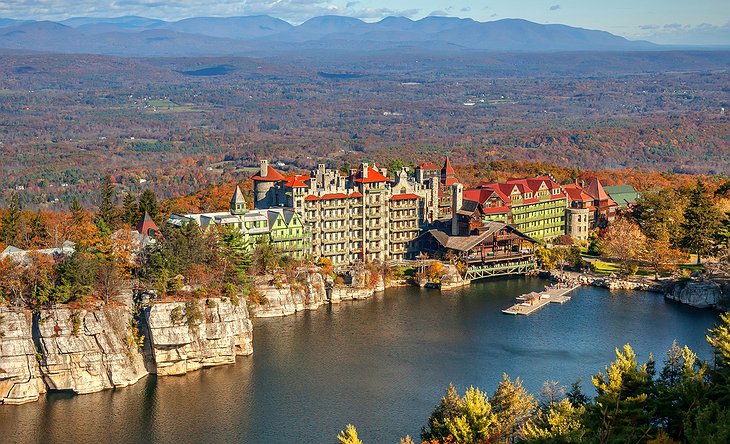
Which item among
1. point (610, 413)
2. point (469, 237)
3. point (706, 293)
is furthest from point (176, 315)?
point (706, 293)

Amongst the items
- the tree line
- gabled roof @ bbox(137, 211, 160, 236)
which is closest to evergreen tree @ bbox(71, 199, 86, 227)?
gabled roof @ bbox(137, 211, 160, 236)

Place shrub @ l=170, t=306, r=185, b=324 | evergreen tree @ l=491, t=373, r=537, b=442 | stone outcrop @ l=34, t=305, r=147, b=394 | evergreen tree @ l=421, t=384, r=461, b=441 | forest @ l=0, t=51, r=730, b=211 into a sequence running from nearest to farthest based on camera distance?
evergreen tree @ l=421, t=384, r=461, b=441 → evergreen tree @ l=491, t=373, r=537, b=442 → stone outcrop @ l=34, t=305, r=147, b=394 → shrub @ l=170, t=306, r=185, b=324 → forest @ l=0, t=51, r=730, b=211

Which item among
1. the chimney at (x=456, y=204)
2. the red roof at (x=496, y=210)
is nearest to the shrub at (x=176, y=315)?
the chimney at (x=456, y=204)

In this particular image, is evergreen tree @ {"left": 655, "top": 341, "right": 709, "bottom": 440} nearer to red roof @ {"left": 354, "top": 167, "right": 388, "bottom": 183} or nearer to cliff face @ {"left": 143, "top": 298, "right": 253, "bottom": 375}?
Result: cliff face @ {"left": 143, "top": 298, "right": 253, "bottom": 375}

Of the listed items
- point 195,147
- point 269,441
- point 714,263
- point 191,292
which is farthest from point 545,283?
point 195,147

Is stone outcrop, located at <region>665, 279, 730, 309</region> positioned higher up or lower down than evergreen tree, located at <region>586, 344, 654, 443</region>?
lower down

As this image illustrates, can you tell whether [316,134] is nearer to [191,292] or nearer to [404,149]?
[404,149]

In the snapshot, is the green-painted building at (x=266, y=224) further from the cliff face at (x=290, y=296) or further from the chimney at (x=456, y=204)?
the chimney at (x=456, y=204)
